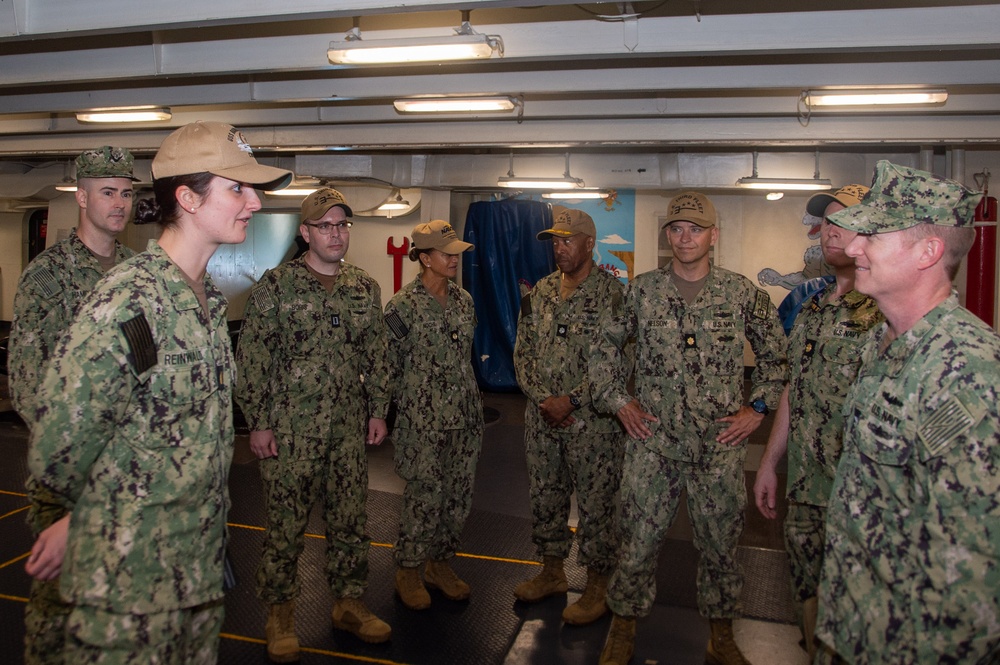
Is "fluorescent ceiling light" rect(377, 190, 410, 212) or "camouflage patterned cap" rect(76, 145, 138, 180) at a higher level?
"fluorescent ceiling light" rect(377, 190, 410, 212)

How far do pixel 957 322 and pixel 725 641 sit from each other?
6.61ft

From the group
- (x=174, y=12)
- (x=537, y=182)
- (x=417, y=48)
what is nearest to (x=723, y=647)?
(x=417, y=48)

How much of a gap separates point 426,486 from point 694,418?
145 cm

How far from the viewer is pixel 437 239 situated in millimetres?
4078

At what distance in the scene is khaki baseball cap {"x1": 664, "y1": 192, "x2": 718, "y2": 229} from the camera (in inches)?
129

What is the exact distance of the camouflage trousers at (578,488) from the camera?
382 centimetres

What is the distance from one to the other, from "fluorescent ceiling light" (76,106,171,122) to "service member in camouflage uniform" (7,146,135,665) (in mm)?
2457

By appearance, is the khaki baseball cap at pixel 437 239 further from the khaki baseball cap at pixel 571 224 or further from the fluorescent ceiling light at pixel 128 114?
the fluorescent ceiling light at pixel 128 114

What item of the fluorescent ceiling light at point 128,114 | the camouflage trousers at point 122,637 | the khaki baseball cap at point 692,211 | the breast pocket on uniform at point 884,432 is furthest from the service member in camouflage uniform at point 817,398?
the fluorescent ceiling light at point 128,114

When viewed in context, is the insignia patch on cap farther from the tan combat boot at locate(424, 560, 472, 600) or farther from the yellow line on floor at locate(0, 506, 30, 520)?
the yellow line on floor at locate(0, 506, 30, 520)

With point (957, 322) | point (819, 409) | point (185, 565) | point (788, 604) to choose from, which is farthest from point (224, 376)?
point (788, 604)

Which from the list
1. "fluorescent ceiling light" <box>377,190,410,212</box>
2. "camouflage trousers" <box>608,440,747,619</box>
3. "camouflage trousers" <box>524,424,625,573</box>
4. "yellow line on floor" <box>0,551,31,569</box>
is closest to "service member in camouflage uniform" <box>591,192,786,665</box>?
"camouflage trousers" <box>608,440,747,619</box>

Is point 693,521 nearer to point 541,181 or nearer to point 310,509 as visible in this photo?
point 310,509

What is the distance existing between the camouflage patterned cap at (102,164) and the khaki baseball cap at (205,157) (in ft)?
4.63
